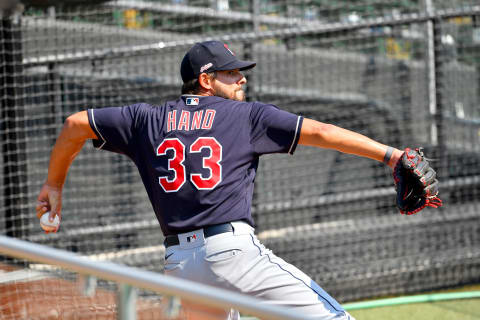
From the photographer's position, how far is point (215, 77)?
128 inches

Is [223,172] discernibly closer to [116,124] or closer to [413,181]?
[116,124]

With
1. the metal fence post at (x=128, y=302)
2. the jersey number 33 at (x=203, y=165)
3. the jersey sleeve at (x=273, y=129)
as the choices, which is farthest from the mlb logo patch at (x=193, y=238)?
the metal fence post at (x=128, y=302)

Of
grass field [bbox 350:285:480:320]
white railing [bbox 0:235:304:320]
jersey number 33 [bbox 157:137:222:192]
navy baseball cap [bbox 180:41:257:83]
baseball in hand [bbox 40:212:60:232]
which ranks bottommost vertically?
grass field [bbox 350:285:480:320]

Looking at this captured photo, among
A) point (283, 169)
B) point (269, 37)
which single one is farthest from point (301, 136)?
point (283, 169)

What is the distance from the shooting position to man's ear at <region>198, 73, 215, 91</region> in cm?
323

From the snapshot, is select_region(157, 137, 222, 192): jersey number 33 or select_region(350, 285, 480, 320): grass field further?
select_region(350, 285, 480, 320): grass field

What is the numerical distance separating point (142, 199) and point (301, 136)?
129 inches

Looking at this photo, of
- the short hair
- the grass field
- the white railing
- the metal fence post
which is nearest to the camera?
the white railing

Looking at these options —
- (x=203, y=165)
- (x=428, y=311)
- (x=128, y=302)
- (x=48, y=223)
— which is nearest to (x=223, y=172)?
(x=203, y=165)

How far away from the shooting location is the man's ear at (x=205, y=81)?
3.23m

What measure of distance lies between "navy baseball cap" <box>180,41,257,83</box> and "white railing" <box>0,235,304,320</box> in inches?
51.9

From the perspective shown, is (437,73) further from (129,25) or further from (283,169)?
(129,25)

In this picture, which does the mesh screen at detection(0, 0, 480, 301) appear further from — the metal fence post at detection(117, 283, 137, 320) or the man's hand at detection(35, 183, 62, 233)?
the metal fence post at detection(117, 283, 137, 320)

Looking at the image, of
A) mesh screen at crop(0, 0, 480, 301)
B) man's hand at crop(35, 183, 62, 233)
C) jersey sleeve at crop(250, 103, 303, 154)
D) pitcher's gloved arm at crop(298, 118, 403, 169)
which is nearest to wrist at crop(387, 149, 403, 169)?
pitcher's gloved arm at crop(298, 118, 403, 169)
